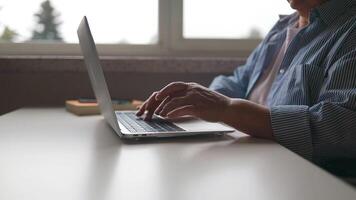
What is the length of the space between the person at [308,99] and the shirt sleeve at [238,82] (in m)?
0.26

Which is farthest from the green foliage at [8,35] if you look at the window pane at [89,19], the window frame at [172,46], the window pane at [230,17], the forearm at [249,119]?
the forearm at [249,119]

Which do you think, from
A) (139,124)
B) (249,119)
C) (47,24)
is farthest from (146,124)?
(47,24)

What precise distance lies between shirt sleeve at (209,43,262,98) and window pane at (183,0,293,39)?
0.99 feet

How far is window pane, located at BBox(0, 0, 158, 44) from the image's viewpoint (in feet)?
5.54

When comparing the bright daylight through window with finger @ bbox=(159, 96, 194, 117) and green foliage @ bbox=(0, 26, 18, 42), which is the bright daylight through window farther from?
finger @ bbox=(159, 96, 194, 117)

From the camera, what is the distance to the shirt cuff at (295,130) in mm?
819

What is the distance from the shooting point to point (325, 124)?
2.63 feet

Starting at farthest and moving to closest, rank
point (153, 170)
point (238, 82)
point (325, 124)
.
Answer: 1. point (238, 82)
2. point (325, 124)
3. point (153, 170)

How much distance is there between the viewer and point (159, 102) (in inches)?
38.5

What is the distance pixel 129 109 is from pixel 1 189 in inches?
31.6

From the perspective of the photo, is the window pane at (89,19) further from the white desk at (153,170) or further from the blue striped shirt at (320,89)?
the white desk at (153,170)


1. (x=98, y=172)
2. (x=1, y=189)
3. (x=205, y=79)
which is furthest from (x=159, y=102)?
(x=205, y=79)

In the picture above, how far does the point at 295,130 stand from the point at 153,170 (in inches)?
13.8

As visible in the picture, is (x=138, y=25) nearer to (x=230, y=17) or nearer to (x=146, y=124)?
(x=230, y=17)
